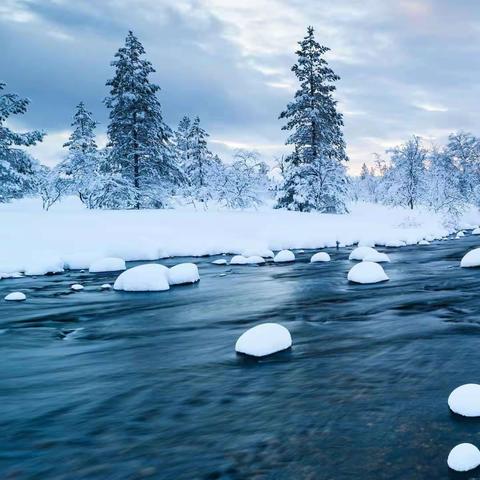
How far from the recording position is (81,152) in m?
42.4

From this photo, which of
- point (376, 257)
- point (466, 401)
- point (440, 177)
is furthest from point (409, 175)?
point (466, 401)

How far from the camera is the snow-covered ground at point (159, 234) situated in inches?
664

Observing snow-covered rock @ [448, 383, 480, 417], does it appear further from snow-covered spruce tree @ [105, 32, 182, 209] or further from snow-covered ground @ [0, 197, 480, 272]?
snow-covered spruce tree @ [105, 32, 182, 209]

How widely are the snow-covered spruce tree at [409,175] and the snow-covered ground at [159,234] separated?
63.1 ft

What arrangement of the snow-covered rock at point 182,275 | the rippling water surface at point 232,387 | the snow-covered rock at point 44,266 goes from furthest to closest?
the snow-covered rock at point 44,266 < the snow-covered rock at point 182,275 < the rippling water surface at point 232,387

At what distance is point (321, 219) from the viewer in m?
27.7

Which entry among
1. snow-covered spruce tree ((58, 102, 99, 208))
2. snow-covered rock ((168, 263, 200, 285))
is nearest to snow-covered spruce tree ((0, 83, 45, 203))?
snow-covered spruce tree ((58, 102, 99, 208))

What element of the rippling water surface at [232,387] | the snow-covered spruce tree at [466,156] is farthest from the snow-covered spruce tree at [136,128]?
the snow-covered spruce tree at [466,156]

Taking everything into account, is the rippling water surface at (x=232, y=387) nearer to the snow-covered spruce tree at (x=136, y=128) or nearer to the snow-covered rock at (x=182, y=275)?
the snow-covered rock at (x=182, y=275)

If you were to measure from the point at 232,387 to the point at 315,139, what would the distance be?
3092 centimetres

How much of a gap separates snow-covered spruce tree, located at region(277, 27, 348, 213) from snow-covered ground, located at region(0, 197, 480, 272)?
5139 millimetres

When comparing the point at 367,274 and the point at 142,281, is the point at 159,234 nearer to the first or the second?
the point at 142,281

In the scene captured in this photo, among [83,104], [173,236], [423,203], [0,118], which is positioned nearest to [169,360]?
[173,236]

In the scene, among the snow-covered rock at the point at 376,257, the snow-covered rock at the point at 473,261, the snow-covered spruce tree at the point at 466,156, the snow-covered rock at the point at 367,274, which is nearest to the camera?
the snow-covered rock at the point at 367,274
